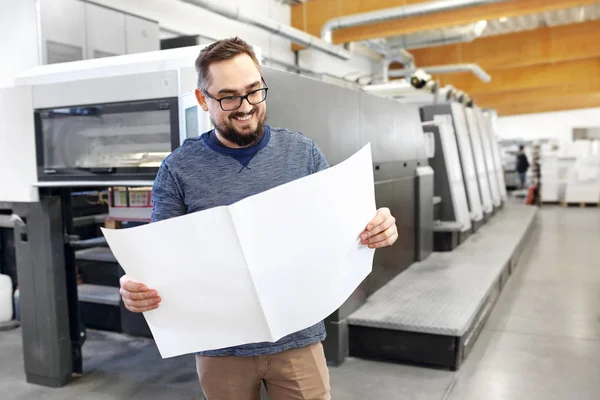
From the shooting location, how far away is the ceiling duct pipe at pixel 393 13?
6.68 meters

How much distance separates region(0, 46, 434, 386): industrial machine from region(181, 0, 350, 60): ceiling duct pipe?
3.13 metres

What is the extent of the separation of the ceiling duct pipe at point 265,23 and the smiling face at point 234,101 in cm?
455

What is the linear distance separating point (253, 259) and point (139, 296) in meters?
0.28

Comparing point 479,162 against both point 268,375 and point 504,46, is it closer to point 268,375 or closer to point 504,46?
point 504,46

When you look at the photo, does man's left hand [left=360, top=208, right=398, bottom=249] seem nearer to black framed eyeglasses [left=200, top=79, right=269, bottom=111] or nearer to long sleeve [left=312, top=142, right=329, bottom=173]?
long sleeve [left=312, top=142, right=329, bottom=173]

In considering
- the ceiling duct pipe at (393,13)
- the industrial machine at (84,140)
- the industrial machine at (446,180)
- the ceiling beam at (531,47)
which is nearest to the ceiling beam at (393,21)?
the ceiling duct pipe at (393,13)

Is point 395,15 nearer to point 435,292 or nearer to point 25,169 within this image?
point 435,292

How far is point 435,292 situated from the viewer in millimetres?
3574

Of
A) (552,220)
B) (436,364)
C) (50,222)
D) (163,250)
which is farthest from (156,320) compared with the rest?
(552,220)

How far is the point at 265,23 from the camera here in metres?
6.55

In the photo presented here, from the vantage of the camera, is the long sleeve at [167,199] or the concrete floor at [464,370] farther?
the concrete floor at [464,370]

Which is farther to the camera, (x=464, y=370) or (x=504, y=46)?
(x=504, y=46)

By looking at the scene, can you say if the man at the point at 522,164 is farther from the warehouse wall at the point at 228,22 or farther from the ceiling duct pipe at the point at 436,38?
the warehouse wall at the point at 228,22

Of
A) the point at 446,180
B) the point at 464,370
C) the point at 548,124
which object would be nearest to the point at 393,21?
the point at 446,180
